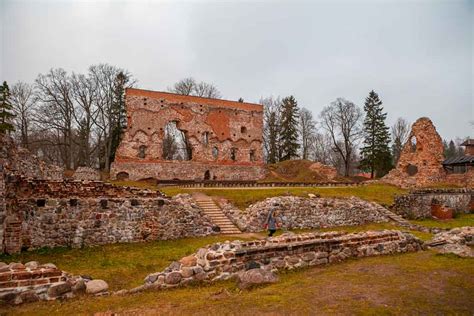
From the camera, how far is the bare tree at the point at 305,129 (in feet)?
187

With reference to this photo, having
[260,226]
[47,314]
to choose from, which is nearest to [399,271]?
[47,314]

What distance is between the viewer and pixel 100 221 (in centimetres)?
1245

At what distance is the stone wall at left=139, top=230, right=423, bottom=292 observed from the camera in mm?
6828

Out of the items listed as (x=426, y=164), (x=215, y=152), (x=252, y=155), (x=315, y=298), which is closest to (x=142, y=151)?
(x=215, y=152)

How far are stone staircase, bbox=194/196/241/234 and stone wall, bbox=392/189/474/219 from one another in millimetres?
12224

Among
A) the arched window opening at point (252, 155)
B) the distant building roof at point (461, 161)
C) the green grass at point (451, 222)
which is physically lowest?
the green grass at point (451, 222)

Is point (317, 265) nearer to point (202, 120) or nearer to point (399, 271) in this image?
point (399, 271)

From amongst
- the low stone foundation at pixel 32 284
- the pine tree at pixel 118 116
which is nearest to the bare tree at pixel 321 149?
the pine tree at pixel 118 116

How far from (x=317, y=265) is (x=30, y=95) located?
138ft

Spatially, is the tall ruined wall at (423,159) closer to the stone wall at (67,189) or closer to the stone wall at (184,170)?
the stone wall at (184,170)

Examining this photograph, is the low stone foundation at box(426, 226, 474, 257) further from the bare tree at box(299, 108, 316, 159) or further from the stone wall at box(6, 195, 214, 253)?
the bare tree at box(299, 108, 316, 159)

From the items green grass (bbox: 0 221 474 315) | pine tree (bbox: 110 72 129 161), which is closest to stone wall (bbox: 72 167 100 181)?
pine tree (bbox: 110 72 129 161)

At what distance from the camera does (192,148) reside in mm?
37406

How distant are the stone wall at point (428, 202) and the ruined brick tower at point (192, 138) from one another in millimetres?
19399
